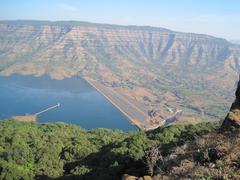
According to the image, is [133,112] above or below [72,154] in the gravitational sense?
below

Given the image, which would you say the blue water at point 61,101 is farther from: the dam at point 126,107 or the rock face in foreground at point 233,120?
the rock face in foreground at point 233,120

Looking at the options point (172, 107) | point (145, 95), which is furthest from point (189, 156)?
point (145, 95)

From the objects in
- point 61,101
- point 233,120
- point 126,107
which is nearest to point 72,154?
point 233,120

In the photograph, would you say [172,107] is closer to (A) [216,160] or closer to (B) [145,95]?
(B) [145,95]

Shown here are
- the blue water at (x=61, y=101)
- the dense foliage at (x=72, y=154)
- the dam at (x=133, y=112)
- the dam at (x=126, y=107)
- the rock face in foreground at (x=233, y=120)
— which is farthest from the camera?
the dam at (x=126, y=107)

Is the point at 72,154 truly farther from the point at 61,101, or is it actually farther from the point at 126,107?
the point at 61,101

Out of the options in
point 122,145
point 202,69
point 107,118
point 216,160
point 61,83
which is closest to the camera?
point 216,160

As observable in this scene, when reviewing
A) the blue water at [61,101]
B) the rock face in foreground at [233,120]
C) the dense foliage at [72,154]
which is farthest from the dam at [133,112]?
the rock face in foreground at [233,120]

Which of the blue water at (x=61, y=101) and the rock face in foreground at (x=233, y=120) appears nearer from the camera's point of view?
the rock face in foreground at (x=233, y=120)
